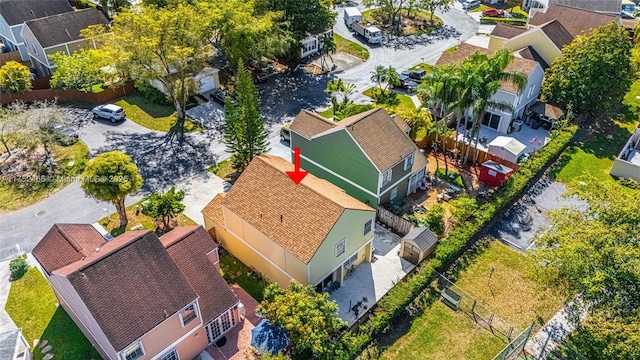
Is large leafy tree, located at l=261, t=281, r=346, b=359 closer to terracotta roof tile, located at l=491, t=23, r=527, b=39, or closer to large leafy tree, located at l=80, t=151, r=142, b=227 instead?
large leafy tree, located at l=80, t=151, r=142, b=227

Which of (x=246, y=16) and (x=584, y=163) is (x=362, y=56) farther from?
(x=584, y=163)

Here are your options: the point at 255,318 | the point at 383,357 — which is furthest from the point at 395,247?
the point at 255,318

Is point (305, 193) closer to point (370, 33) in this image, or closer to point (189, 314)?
point (189, 314)

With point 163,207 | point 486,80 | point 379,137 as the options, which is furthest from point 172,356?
point 486,80

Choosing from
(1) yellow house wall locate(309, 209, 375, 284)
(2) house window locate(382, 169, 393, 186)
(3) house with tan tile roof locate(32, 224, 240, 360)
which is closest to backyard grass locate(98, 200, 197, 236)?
(3) house with tan tile roof locate(32, 224, 240, 360)

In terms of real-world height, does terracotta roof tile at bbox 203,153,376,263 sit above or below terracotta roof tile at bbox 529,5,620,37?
below

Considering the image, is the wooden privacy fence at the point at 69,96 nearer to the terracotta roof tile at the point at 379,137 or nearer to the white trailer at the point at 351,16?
the terracotta roof tile at the point at 379,137
